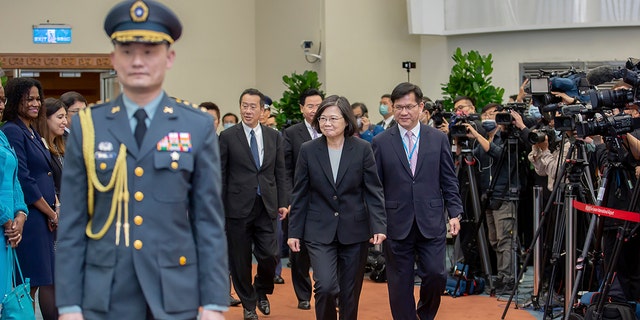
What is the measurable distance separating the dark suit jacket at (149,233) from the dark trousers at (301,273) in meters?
5.56

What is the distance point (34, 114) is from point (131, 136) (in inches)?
131

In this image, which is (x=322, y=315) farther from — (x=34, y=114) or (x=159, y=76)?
(x=159, y=76)

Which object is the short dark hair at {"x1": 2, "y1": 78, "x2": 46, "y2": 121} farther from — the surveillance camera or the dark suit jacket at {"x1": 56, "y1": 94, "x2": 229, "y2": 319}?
the surveillance camera

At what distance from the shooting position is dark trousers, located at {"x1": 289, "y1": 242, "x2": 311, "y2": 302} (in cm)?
930

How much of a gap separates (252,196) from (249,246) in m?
0.45

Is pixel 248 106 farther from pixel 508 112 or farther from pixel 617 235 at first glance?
pixel 617 235

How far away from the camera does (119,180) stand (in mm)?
3674

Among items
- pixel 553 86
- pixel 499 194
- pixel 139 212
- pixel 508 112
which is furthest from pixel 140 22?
pixel 499 194

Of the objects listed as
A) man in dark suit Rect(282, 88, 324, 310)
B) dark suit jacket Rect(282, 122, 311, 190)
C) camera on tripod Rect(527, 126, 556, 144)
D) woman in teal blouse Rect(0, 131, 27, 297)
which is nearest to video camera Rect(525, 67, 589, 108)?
camera on tripod Rect(527, 126, 556, 144)

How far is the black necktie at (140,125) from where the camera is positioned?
148 inches

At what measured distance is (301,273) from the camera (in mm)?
9344

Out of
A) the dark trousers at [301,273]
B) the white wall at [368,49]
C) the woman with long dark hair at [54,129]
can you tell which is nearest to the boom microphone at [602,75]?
the dark trousers at [301,273]

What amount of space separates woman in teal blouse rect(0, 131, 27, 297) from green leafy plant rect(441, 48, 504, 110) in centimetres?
684

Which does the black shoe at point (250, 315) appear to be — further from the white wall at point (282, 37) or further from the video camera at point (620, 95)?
the white wall at point (282, 37)
